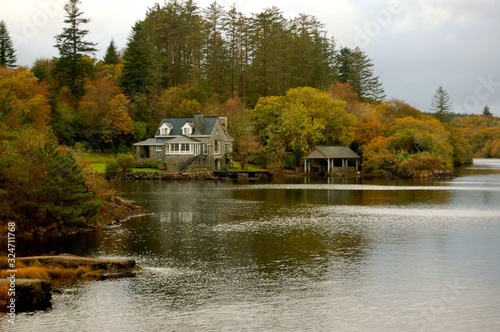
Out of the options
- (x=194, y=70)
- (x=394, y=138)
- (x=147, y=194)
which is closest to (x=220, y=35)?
(x=194, y=70)

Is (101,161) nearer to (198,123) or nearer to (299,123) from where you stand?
(198,123)

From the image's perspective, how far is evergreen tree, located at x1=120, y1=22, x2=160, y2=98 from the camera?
9403cm

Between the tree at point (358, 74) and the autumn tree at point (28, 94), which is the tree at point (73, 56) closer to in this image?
the autumn tree at point (28, 94)

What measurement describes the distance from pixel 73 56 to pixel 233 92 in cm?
3176

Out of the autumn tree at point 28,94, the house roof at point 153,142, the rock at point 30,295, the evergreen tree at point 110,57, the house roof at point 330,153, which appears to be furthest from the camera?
the evergreen tree at point 110,57

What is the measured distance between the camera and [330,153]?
8762cm

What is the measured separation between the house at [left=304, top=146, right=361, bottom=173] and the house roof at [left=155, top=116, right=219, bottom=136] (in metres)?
16.3

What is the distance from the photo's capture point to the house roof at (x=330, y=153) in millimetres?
87000

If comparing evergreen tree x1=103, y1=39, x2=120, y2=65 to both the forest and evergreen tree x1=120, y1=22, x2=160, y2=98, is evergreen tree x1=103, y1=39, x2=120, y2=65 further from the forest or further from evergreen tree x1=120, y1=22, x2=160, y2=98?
evergreen tree x1=120, y1=22, x2=160, y2=98

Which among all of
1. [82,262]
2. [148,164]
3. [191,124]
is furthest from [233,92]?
[82,262]

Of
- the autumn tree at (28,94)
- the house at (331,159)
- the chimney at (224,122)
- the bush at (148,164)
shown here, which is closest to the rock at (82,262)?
the autumn tree at (28,94)

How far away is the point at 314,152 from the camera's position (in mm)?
87625

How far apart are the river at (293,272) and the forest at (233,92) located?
110ft

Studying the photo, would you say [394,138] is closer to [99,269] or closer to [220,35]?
[220,35]
